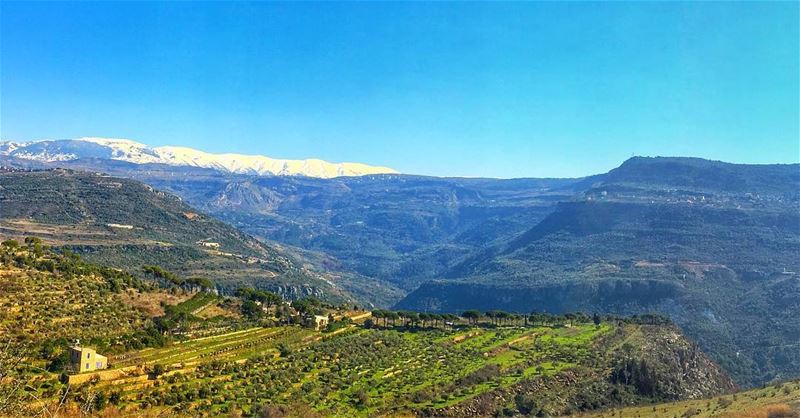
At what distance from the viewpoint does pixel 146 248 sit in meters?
155

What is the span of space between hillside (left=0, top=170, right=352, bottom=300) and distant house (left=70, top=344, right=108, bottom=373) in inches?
3560

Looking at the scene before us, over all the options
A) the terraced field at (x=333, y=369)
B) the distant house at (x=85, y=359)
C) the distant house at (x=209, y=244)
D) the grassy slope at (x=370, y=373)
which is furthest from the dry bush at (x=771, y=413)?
the distant house at (x=209, y=244)

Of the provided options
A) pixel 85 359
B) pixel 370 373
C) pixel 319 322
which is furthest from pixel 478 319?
pixel 85 359

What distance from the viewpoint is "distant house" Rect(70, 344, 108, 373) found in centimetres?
4112

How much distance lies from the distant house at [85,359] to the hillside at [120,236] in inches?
3560

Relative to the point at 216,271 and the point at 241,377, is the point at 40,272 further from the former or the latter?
the point at 216,271

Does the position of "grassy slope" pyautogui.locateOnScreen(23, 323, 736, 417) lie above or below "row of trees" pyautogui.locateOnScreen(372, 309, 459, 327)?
above

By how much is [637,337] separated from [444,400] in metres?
46.0

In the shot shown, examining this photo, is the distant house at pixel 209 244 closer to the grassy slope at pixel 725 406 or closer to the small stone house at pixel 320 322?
the small stone house at pixel 320 322

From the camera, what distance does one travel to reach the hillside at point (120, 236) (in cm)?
14338

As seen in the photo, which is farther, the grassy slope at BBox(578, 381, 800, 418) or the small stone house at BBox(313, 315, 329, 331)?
the small stone house at BBox(313, 315, 329, 331)

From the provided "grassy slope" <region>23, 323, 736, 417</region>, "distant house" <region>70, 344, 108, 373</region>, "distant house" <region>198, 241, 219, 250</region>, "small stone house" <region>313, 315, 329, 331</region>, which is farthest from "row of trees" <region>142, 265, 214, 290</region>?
"distant house" <region>198, 241, 219, 250</region>

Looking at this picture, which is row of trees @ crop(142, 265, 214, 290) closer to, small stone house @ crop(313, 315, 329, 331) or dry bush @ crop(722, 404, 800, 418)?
small stone house @ crop(313, 315, 329, 331)

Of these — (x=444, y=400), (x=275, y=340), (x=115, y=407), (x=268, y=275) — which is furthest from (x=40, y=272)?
(x=268, y=275)
